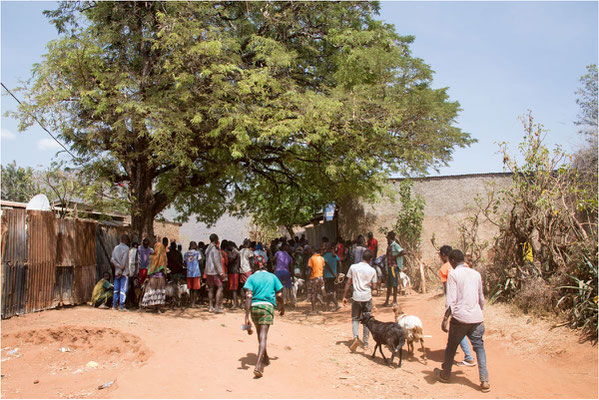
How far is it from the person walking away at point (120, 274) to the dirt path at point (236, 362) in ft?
1.94

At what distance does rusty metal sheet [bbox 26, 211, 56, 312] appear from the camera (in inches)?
384

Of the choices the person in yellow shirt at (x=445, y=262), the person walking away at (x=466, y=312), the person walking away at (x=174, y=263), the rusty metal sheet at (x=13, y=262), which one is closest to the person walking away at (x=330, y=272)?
the person walking away at (x=174, y=263)

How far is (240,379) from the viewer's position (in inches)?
273

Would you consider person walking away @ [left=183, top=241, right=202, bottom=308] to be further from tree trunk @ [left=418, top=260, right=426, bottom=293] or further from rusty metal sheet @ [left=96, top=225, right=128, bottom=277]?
tree trunk @ [left=418, top=260, right=426, bottom=293]

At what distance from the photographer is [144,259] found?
11.0 meters

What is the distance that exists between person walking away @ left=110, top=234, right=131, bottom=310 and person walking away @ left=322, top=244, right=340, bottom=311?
4.89 meters

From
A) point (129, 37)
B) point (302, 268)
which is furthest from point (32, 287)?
point (302, 268)

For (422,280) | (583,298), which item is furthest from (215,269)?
(583,298)

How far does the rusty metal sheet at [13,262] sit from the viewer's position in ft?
30.1

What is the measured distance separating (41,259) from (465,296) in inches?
323

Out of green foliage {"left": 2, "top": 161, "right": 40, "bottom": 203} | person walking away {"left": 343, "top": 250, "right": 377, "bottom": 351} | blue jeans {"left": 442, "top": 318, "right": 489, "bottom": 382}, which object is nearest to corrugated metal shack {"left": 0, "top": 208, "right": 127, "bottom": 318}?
person walking away {"left": 343, "top": 250, "right": 377, "bottom": 351}

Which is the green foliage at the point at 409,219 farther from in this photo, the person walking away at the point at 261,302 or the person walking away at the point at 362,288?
the person walking away at the point at 261,302

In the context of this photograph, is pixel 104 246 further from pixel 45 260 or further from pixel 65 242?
pixel 45 260

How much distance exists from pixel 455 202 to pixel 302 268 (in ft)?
21.5
